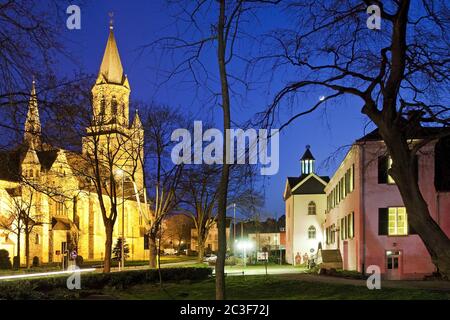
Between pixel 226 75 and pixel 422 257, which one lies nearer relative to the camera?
pixel 226 75

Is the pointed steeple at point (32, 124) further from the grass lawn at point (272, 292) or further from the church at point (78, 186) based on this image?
the grass lawn at point (272, 292)

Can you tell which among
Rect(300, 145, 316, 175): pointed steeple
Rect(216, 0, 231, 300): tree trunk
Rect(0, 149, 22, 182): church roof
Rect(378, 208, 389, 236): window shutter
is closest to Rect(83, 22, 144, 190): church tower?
Rect(0, 149, 22, 182): church roof

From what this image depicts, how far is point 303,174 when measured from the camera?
80.1 metres

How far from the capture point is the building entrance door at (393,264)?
3488 cm

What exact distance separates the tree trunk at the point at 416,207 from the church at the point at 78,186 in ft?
24.0

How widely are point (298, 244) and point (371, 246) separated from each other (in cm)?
3455

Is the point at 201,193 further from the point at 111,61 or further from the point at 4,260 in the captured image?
the point at 111,61

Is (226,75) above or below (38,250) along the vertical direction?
above

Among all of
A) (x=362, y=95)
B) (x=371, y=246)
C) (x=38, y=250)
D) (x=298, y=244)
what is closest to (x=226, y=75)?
(x=362, y=95)

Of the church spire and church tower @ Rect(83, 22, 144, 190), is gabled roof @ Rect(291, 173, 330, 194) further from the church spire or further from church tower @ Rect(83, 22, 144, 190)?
the church spire

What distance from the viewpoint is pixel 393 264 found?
35219mm

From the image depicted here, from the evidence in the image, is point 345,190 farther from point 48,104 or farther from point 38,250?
point 38,250

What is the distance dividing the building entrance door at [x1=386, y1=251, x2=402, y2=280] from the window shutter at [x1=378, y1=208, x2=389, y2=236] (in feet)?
4.07

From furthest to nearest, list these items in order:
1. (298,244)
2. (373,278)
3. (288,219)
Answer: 1. (288,219)
2. (298,244)
3. (373,278)
